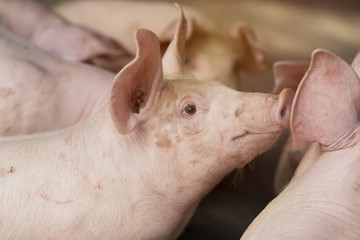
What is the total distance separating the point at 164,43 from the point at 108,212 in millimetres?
995

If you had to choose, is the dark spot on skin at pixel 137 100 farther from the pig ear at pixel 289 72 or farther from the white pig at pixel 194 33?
the white pig at pixel 194 33

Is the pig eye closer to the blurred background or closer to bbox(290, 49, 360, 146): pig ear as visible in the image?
bbox(290, 49, 360, 146): pig ear

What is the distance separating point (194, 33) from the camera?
2477 mm

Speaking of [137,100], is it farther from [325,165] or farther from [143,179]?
[325,165]

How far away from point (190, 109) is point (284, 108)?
20cm

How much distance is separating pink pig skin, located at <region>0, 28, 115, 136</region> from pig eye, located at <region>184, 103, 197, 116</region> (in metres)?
0.46

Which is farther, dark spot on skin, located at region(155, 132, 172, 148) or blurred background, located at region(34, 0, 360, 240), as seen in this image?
blurred background, located at region(34, 0, 360, 240)

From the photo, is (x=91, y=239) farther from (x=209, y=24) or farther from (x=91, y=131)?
(x=209, y=24)

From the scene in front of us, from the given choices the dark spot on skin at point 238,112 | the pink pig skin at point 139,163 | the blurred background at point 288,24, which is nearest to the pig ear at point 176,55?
the pink pig skin at point 139,163

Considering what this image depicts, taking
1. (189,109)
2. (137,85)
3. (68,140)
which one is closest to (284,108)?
(189,109)

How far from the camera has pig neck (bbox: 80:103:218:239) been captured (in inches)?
58.3

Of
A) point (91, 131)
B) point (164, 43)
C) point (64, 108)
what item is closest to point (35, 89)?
point (64, 108)

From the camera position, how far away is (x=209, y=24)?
8.55 ft

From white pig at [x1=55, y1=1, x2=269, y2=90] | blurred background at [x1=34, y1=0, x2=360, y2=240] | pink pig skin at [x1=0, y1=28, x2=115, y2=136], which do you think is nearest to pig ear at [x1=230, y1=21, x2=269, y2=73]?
white pig at [x1=55, y1=1, x2=269, y2=90]
